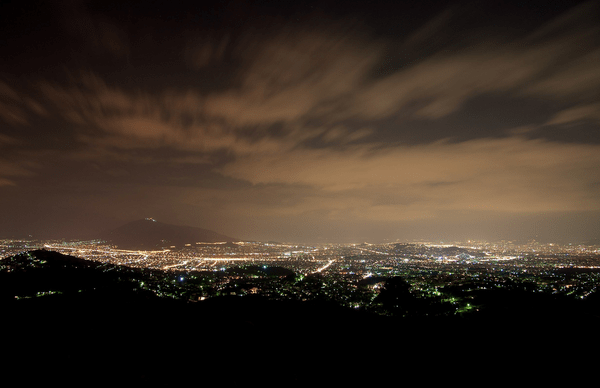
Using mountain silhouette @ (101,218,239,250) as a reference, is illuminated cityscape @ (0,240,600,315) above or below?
below

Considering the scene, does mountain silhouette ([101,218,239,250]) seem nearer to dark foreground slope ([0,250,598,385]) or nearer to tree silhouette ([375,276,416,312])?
dark foreground slope ([0,250,598,385])

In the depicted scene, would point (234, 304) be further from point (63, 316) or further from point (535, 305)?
point (535, 305)

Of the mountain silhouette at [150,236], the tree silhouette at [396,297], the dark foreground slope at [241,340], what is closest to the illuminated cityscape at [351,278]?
the tree silhouette at [396,297]

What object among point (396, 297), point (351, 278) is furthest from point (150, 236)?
point (396, 297)

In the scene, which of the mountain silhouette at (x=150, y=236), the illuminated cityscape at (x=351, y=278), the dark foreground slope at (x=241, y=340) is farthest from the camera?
the mountain silhouette at (x=150, y=236)

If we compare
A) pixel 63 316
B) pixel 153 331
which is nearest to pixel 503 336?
pixel 153 331

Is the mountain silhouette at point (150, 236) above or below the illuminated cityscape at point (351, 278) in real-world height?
above

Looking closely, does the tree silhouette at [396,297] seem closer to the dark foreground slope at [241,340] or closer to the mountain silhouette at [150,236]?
the dark foreground slope at [241,340]

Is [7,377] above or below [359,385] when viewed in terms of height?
above

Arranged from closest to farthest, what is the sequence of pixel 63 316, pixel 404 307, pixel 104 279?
pixel 63 316, pixel 404 307, pixel 104 279

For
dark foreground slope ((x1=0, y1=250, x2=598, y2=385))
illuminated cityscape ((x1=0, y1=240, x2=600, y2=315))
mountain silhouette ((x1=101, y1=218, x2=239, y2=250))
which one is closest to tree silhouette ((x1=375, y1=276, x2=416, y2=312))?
illuminated cityscape ((x1=0, y1=240, x2=600, y2=315))

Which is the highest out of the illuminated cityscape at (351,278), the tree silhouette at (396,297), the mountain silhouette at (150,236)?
the mountain silhouette at (150,236)
